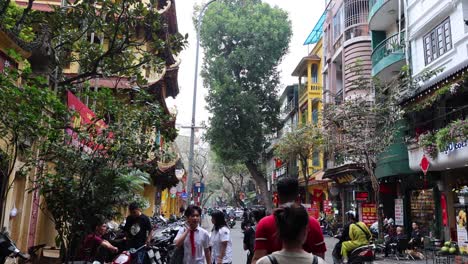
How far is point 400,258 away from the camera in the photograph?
49.7 ft

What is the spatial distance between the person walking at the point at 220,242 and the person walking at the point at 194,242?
506 mm

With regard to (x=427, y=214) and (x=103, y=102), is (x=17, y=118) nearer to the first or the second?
(x=103, y=102)

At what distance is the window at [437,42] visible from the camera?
51.6ft

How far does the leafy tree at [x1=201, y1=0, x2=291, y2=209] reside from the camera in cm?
2988

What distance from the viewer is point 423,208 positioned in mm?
18656

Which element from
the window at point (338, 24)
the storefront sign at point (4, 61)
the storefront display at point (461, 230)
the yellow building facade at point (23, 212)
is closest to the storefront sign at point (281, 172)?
the window at point (338, 24)

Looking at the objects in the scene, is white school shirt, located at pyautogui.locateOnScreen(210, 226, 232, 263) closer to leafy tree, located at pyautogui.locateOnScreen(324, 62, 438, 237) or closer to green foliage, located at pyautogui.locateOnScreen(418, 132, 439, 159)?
green foliage, located at pyautogui.locateOnScreen(418, 132, 439, 159)

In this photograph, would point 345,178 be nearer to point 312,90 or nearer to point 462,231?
point 312,90

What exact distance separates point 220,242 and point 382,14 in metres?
17.8

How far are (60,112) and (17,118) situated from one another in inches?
42.3

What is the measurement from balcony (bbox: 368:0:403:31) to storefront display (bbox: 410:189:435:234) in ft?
27.8

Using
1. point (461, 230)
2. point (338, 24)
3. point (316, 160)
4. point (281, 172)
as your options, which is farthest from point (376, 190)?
point (281, 172)

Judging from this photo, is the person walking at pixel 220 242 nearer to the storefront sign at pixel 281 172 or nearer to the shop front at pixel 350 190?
the shop front at pixel 350 190

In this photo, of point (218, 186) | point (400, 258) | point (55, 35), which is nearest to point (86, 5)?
point (55, 35)
